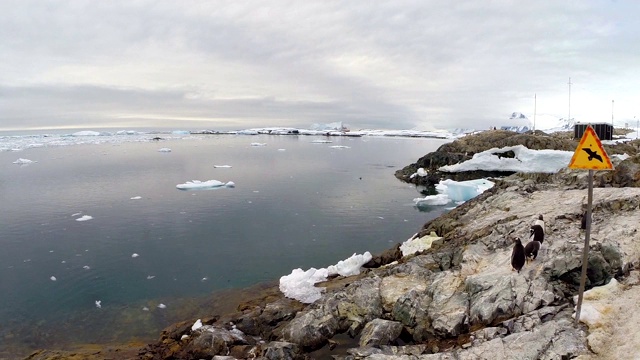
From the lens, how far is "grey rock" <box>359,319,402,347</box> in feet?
32.9

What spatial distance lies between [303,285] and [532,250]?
8.19 m

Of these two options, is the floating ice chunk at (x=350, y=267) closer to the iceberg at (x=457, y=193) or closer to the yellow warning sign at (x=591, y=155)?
the yellow warning sign at (x=591, y=155)

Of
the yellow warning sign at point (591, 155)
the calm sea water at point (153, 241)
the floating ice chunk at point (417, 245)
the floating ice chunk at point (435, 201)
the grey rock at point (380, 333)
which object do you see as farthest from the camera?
the floating ice chunk at point (435, 201)

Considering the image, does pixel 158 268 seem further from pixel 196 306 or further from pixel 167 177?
pixel 167 177

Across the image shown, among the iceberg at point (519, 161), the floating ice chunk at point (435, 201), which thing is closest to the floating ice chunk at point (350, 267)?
the floating ice chunk at point (435, 201)

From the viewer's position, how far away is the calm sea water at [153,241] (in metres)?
14.5

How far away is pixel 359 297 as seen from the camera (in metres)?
12.2

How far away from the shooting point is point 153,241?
21984 mm

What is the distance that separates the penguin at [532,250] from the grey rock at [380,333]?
3.87 meters

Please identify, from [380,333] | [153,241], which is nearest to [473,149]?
[153,241]

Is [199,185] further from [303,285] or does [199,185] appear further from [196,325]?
[196,325]

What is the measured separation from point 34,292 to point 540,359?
58.8ft

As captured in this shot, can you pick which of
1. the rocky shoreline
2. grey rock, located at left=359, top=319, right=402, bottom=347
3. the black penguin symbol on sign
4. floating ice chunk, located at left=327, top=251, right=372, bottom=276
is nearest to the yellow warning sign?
the black penguin symbol on sign

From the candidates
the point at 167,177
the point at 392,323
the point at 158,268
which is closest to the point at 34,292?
the point at 158,268
